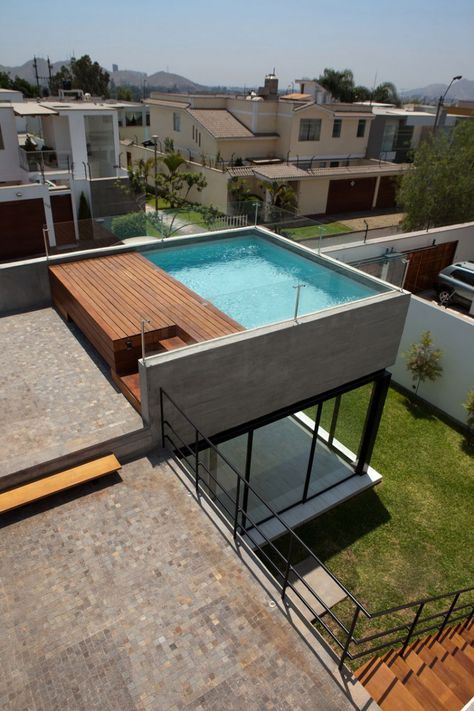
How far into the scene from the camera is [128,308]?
8.55 metres

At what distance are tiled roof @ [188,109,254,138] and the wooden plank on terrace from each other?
24320mm

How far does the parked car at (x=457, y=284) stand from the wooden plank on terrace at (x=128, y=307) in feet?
41.6

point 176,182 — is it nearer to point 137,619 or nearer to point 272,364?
point 272,364

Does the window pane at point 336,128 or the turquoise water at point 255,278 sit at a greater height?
the window pane at point 336,128

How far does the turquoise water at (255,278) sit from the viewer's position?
317 inches

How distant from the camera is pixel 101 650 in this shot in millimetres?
4656

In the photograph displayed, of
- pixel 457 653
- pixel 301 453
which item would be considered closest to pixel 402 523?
pixel 301 453

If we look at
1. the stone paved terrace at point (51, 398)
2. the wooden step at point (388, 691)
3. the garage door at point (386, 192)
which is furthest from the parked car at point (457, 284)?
the garage door at point (386, 192)

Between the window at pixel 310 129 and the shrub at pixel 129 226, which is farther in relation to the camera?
the window at pixel 310 129

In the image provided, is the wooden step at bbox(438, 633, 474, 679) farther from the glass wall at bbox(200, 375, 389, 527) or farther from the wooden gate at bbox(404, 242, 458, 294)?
the wooden gate at bbox(404, 242, 458, 294)

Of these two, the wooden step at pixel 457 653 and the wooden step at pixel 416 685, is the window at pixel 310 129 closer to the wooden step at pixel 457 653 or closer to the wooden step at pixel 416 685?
the wooden step at pixel 457 653

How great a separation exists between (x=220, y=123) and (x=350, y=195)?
10.2m

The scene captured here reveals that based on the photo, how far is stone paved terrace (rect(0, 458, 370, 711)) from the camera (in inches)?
173

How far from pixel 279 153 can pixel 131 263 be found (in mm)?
26730
